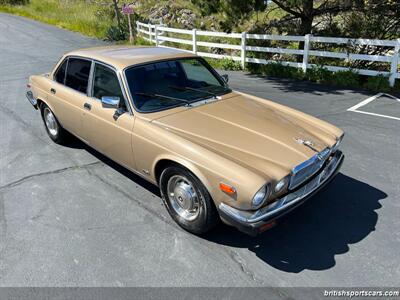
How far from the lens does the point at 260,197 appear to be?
293 cm

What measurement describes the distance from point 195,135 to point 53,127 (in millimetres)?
3386

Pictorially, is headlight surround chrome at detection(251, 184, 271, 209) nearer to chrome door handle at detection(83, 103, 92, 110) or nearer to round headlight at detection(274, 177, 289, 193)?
round headlight at detection(274, 177, 289, 193)

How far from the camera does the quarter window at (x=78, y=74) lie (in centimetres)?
465

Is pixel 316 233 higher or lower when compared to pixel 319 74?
lower

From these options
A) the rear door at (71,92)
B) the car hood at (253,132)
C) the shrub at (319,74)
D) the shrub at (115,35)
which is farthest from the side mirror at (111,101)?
the shrub at (115,35)

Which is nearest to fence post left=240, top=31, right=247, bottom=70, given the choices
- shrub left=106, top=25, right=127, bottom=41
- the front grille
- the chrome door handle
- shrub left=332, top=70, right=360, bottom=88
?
shrub left=332, top=70, right=360, bottom=88

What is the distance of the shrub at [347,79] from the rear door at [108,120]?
24.4 ft

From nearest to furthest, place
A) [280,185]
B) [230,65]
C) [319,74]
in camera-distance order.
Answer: [280,185] < [319,74] < [230,65]

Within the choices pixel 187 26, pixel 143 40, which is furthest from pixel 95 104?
pixel 187 26

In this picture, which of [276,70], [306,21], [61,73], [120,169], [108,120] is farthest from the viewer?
[306,21]

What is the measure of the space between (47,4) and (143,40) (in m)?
22.2

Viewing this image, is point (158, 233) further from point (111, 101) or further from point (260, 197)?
point (111, 101)

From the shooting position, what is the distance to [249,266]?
10.3ft

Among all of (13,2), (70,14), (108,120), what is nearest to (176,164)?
(108,120)
